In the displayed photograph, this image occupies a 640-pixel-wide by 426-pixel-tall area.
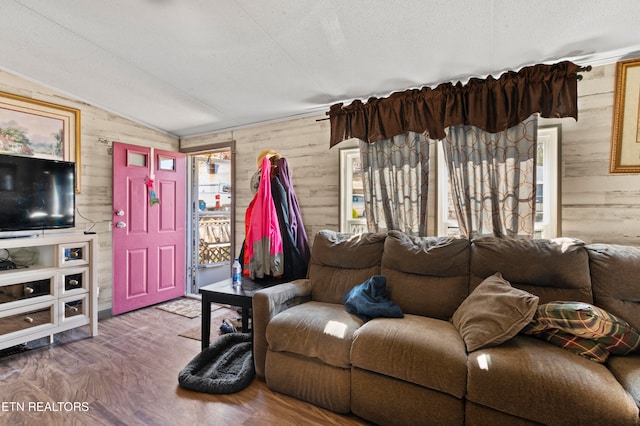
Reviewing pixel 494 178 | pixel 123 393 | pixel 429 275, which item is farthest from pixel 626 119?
pixel 123 393

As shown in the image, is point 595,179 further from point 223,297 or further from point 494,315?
point 223,297

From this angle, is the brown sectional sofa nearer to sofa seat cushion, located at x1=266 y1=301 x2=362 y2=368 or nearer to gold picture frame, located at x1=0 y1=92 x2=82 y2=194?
sofa seat cushion, located at x1=266 y1=301 x2=362 y2=368

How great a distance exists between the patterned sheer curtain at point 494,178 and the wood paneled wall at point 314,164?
252 mm

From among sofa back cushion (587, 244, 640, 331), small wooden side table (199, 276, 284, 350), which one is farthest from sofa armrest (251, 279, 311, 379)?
sofa back cushion (587, 244, 640, 331)

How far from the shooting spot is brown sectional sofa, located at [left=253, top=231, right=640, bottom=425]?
4.47 ft

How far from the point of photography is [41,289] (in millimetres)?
2656

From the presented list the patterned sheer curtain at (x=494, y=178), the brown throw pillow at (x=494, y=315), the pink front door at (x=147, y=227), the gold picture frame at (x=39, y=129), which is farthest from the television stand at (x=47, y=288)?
the patterned sheer curtain at (x=494, y=178)

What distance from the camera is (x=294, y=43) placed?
2.11 m

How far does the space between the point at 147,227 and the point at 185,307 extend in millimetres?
1083

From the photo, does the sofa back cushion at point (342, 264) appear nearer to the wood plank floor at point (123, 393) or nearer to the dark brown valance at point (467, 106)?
the wood plank floor at point (123, 393)

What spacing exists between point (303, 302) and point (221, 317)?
1445mm

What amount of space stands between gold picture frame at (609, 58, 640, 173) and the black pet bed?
2.95 metres

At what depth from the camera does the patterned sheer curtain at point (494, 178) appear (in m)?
2.25

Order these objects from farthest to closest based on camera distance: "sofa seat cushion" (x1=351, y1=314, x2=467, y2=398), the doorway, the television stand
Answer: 1. the doorway
2. the television stand
3. "sofa seat cushion" (x1=351, y1=314, x2=467, y2=398)
